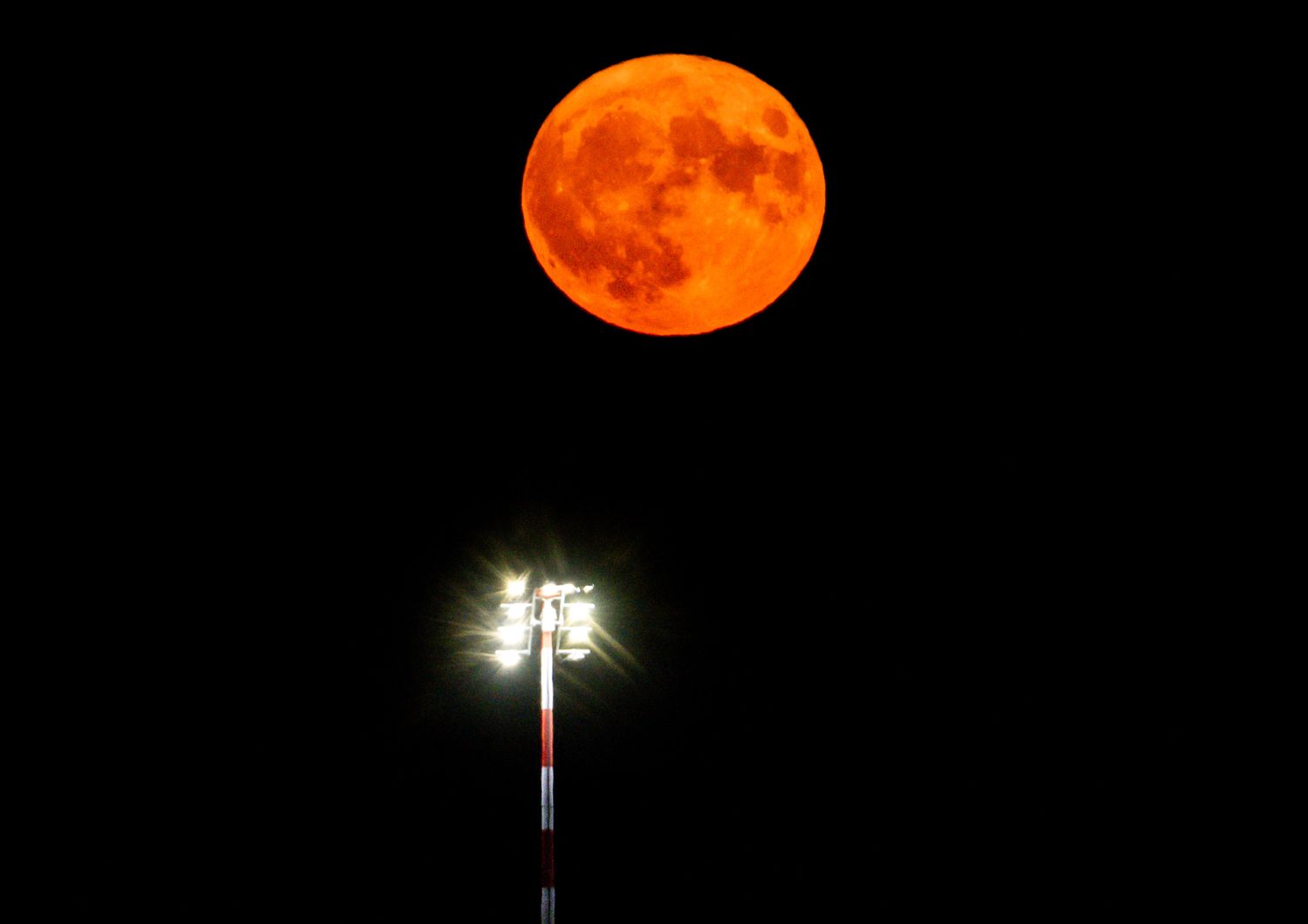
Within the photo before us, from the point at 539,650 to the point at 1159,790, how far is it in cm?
1776

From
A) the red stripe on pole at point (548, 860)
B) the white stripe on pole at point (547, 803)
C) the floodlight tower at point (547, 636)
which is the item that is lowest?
the red stripe on pole at point (548, 860)

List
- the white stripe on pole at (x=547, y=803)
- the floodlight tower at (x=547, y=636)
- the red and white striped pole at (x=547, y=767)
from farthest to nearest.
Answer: the floodlight tower at (x=547, y=636) → the white stripe on pole at (x=547, y=803) → the red and white striped pole at (x=547, y=767)

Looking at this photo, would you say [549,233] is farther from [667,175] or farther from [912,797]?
[912,797]

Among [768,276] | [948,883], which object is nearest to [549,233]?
[768,276]

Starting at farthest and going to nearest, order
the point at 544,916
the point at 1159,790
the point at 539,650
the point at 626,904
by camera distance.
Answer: the point at 626,904 < the point at 1159,790 < the point at 539,650 < the point at 544,916

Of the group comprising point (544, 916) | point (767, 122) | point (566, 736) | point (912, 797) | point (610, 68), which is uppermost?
point (566, 736)

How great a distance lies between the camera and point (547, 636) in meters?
11.5

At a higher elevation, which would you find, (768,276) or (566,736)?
(566,736)

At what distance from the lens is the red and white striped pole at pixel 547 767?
35.1ft

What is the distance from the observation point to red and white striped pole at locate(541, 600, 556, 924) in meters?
10.7

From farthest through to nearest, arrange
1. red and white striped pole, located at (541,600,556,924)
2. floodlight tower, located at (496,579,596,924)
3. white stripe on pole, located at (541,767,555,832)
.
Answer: floodlight tower, located at (496,579,596,924) < white stripe on pole, located at (541,767,555,832) < red and white striped pole, located at (541,600,556,924)

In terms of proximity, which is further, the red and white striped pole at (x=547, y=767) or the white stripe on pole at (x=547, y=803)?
the white stripe on pole at (x=547, y=803)

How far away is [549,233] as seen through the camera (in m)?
5.21

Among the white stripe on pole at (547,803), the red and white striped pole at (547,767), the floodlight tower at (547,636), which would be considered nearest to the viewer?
the red and white striped pole at (547,767)
